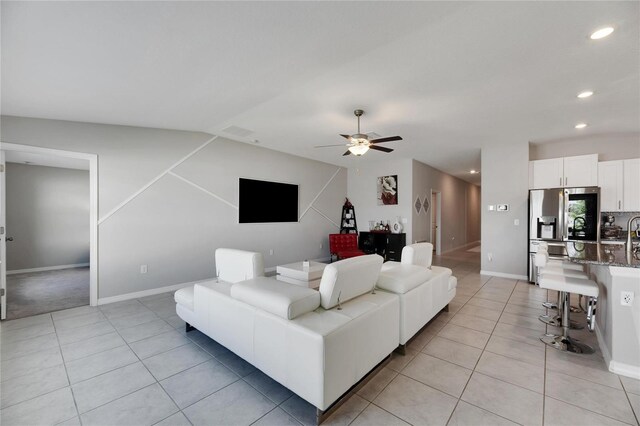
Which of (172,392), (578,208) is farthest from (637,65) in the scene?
(172,392)

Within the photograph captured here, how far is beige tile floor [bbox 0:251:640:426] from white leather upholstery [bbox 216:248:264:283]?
0.68 meters

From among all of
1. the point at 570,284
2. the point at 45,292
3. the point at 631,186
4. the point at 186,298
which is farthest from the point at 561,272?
the point at 45,292

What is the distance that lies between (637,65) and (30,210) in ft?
32.0

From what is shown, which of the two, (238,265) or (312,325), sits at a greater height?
(238,265)

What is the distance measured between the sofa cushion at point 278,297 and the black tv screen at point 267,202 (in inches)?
135

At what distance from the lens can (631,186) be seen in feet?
14.3

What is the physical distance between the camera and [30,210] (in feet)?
18.3

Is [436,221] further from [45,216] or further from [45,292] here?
[45,216]

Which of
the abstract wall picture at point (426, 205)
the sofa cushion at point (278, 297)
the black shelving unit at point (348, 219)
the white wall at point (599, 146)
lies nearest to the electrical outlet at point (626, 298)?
the sofa cushion at point (278, 297)

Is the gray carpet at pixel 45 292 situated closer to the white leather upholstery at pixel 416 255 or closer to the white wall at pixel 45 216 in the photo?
the white wall at pixel 45 216

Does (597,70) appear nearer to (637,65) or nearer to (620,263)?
(637,65)

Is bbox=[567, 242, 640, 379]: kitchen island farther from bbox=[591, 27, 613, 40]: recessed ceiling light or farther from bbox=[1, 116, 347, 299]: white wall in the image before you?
bbox=[1, 116, 347, 299]: white wall

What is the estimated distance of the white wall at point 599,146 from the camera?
454 centimetres

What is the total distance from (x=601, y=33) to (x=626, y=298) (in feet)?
6.91
